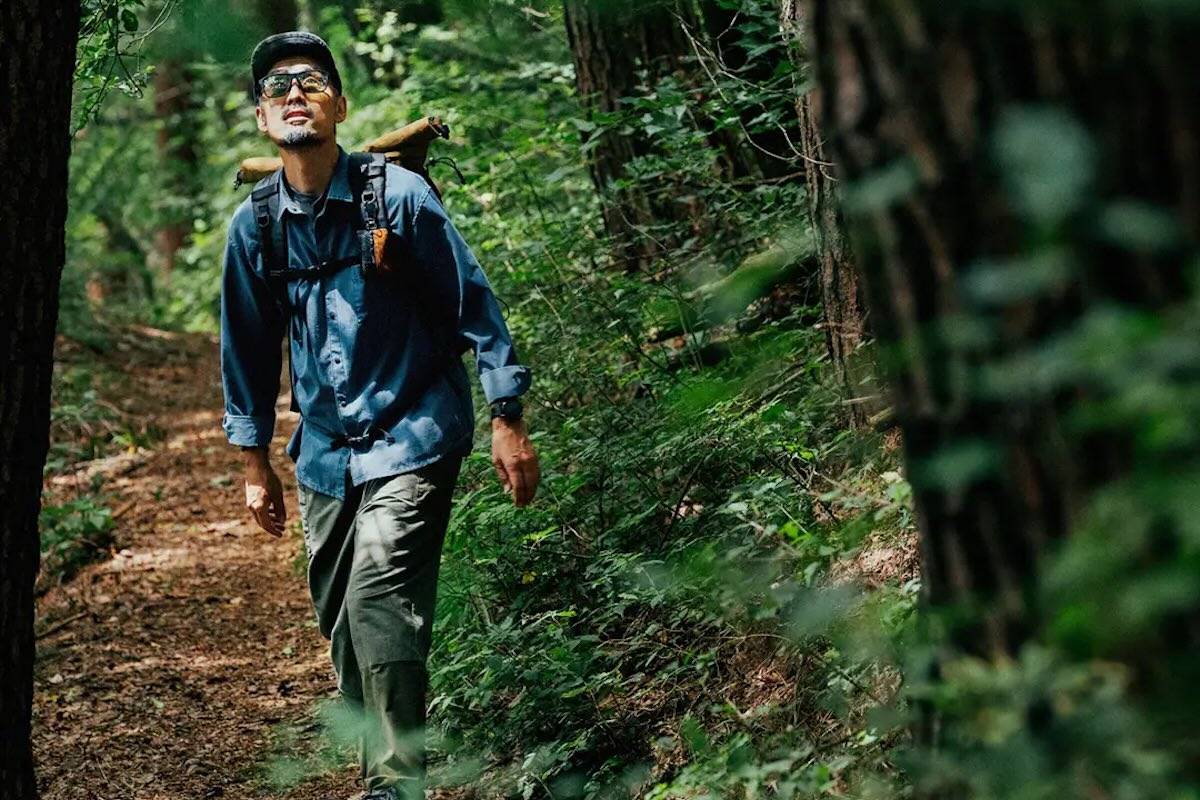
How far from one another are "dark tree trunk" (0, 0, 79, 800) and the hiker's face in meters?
0.89

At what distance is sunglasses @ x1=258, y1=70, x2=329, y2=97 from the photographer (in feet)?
14.7

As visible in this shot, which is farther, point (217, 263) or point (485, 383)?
point (217, 263)

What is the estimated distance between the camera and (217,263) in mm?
18969

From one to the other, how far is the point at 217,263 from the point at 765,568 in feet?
52.5

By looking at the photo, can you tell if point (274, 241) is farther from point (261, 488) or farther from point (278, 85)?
point (261, 488)

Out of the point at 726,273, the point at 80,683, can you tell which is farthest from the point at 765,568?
the point at 80,683

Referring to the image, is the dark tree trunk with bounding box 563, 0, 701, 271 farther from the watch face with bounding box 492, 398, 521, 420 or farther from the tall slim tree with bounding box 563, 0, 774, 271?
the watch face with bounding box 492, 398, 521, 420

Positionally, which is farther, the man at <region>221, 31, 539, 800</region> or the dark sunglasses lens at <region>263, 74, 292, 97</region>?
the dark sunglasses lens at <region>263, 74, 292, 97</region>

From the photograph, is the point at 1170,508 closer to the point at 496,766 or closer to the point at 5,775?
the point at 5,775

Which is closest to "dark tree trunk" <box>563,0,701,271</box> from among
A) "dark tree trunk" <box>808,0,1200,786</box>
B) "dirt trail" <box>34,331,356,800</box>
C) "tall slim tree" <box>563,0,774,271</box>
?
"tall slim tree" <box>563,0,774,271</box>

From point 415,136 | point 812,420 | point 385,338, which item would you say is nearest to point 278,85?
point 415,136

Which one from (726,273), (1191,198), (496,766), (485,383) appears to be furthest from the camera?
(726,273)

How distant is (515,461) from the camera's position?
13.7 feet

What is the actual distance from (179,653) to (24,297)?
12.3ft
